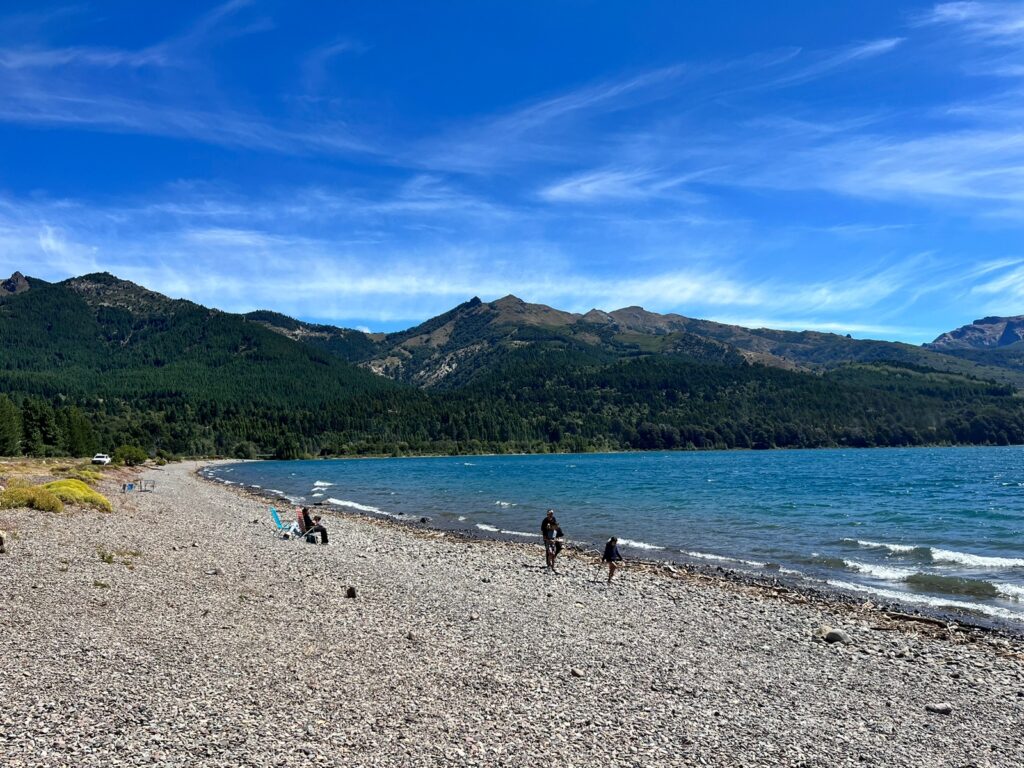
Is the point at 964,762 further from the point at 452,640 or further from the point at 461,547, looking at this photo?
the point at 461,547

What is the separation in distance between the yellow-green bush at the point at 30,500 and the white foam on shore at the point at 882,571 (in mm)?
33581

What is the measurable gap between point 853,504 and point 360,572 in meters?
43.9

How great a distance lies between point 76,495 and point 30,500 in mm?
5187

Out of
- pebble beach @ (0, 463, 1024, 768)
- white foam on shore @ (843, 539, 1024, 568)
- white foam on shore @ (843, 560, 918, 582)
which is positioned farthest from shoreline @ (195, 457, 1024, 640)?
white foam on shore @ (843, 539, 1024, 568)

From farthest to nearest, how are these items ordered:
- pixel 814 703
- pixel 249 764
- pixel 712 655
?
pixel 712 655
pixel 814 703
pixel 249 764

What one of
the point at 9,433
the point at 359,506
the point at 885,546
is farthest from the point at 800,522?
the point at 9,433

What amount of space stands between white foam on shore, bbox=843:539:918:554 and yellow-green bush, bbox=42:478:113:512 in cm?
3730

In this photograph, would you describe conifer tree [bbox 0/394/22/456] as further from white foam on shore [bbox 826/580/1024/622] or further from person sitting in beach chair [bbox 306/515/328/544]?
white foam on shore [bbox 826/580/1024/622]

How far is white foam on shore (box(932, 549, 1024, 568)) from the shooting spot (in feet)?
87.7

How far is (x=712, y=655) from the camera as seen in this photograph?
47.9 ft

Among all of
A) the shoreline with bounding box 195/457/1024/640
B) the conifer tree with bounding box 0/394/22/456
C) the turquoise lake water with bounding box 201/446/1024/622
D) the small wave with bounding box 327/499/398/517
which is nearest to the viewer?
the shoreline with bounding box 195/457/1024/640

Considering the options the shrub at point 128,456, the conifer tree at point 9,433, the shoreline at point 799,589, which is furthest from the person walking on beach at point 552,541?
the shrub at point 128,456

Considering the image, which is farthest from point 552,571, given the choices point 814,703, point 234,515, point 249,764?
point 234,515

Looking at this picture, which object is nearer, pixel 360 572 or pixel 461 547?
pixel 360 572
